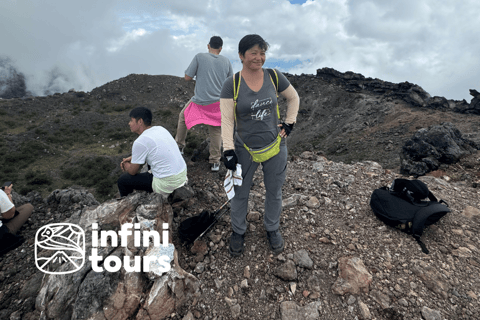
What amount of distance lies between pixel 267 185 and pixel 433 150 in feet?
27.2

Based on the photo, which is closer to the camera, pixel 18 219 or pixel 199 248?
pixel 199 248

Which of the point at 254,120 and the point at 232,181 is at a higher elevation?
the point at 254,120

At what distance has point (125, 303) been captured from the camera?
8.29 feet

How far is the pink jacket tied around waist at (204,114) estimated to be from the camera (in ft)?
16.7

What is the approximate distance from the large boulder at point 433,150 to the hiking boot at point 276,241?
6811 millimetres

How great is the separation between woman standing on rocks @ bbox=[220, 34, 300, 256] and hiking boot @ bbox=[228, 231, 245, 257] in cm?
41

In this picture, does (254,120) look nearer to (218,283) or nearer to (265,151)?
(265,151)

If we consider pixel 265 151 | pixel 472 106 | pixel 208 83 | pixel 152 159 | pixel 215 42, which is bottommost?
pixel 152 159

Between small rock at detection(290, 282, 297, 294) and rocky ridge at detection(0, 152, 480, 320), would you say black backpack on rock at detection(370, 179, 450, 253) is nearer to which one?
rocky ridge at detection(0, 152, 480, 320)

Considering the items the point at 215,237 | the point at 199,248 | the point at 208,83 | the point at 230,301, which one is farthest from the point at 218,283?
the point at 208,83

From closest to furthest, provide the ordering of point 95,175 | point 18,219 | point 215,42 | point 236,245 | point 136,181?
point 236,245
point 136,181
point 18,219
point 215,42
point 95,175

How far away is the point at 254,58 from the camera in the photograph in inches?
101

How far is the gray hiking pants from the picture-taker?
3.04 m

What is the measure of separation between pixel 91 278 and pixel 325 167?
528 centimetres
